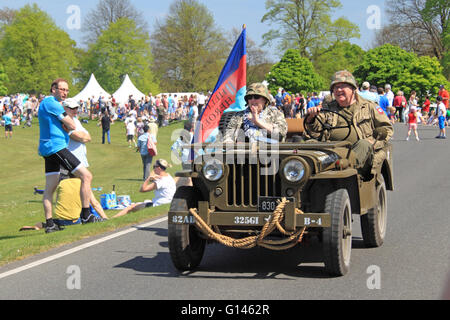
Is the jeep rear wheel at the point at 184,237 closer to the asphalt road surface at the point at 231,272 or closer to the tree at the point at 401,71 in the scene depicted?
the asphalt road surface at the point at 231,272

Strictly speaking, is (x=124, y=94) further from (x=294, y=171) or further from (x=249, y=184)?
(x=294, y=171)

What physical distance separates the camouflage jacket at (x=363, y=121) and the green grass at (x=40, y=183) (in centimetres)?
342

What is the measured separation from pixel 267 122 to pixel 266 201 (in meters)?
1.46

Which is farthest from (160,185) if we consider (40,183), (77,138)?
(40,183)

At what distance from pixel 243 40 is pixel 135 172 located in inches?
586

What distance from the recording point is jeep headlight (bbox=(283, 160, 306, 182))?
682 cm

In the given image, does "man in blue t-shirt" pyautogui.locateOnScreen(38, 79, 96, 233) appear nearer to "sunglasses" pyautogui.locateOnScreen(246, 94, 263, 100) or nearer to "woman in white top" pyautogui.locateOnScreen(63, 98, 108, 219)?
"woman in white top" pyautogui.locateOnScreen(63, 98, 108, 219)

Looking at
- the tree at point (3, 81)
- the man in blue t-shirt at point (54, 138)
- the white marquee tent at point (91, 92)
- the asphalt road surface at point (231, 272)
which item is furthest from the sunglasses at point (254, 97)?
the tree at point (3, 81)

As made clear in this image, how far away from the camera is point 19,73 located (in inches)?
3140

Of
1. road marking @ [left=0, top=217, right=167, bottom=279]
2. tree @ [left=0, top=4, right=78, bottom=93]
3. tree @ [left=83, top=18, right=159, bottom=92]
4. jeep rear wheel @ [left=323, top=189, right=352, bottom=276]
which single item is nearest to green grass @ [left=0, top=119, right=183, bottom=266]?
road marking @ [left=0, top=217, right=167, bottom=279]

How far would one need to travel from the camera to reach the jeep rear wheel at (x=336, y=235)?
264 inches

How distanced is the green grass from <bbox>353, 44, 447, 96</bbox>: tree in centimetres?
2240
